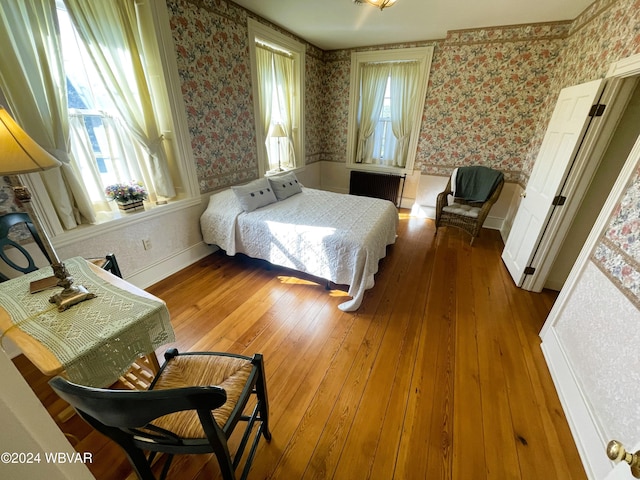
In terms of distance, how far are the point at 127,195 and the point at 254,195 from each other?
3.59ft

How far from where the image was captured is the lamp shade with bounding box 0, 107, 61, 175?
974mm

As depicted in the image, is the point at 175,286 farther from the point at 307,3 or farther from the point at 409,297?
the point at 307,3

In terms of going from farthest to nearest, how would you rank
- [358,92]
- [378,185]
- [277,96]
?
[378,185] < [358,92] < [277,96]

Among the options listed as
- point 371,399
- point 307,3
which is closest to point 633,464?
point 371,399

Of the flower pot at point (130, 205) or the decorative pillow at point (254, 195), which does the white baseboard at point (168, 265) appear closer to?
the flower pot at point (130, 205)

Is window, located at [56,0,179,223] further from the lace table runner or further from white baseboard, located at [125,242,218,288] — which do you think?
the lace table runner

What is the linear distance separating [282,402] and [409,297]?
1420 millimetres

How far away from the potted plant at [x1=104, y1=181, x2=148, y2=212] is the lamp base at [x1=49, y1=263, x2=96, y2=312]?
1.23 metres

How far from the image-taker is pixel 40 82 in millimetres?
1601

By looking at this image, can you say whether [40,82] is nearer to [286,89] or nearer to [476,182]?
[286,89]

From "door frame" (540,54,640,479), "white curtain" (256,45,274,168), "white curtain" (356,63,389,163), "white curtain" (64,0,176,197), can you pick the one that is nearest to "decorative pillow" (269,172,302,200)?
"white curtain" (256,45,274,168)

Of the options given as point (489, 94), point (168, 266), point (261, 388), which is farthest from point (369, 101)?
point (261, 388)

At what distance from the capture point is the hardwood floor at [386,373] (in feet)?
3.96

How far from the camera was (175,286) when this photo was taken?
2414mm
